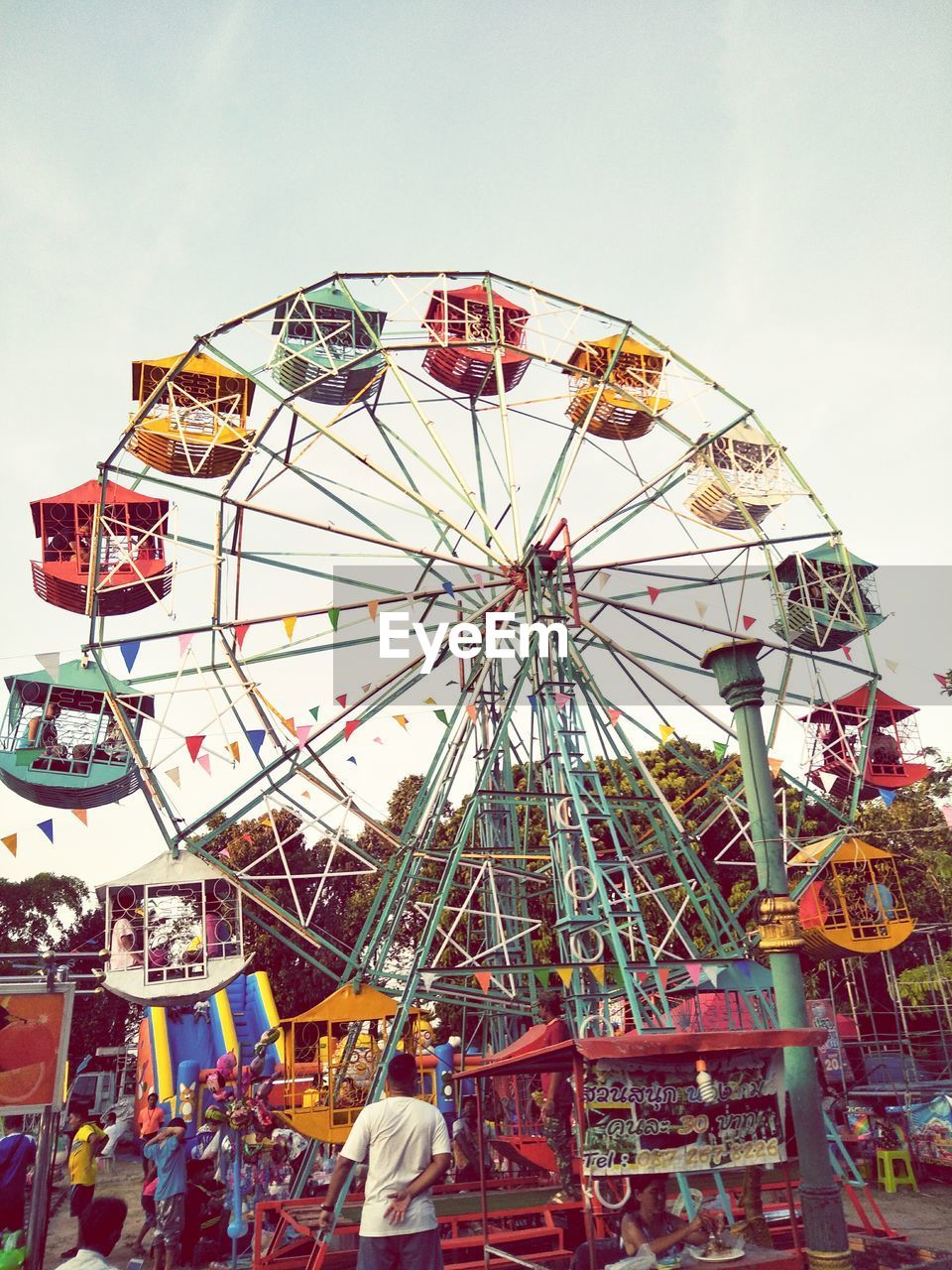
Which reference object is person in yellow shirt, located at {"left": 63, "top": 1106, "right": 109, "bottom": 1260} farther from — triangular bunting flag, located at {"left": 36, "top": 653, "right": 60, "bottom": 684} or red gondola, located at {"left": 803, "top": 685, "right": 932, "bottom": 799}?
red gondola, located at {"left": 803, "top": 685, "right": 932, "bottom": 799}

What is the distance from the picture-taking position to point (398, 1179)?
5.23m

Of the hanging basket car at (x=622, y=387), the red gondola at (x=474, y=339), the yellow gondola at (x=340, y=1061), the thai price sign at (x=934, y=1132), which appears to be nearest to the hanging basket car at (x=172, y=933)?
the yellow gondola at (x=340, y=1061)

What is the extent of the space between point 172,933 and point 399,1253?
27.8ft

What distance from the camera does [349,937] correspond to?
34750 millimetres

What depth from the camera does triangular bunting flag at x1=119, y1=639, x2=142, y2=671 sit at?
13.9 m

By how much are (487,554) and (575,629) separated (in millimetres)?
1730

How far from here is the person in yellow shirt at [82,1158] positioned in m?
10.1

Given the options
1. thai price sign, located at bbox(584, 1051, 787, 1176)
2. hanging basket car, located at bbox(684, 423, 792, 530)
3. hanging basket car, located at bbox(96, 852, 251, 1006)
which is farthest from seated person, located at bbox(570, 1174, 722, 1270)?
hanging basket car, located at bbox(684, 423, 792, 530)

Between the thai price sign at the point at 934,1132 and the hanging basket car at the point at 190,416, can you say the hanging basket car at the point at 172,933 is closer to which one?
the hanging basket car at the point at 190,416

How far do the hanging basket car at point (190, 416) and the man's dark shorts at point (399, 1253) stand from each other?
40.3ft

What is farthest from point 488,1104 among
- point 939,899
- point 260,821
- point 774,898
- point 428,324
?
point 260,821

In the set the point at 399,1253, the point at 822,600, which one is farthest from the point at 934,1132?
the point at 399,1253

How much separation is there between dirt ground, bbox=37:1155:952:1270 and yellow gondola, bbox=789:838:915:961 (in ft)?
15.1

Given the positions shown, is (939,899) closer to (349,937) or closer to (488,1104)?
(488,1104)
